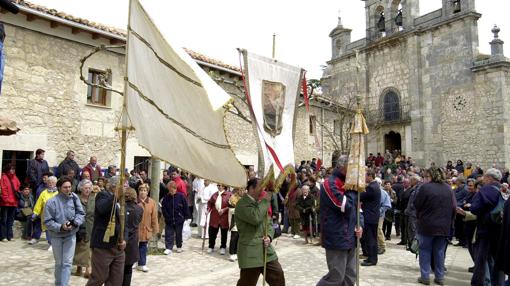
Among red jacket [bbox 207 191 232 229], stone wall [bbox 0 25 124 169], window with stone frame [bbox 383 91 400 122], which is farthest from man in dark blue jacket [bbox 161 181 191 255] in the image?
window with stone frame [bbox 383 91 400 122]

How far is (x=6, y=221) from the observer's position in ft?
33.0

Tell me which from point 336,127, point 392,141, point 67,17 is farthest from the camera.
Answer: point 392,141

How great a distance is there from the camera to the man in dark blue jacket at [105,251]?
4.86 meters

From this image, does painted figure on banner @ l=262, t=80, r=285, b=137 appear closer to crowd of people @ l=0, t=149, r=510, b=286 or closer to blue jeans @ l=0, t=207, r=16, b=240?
crowd of people @ l=0, t=149, r=510, b=286

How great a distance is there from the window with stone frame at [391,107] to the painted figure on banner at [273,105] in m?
24.3

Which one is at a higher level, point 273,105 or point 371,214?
point 273,105

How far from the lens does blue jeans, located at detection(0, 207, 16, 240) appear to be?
997 centimetres

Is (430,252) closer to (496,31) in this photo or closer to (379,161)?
(379,161)

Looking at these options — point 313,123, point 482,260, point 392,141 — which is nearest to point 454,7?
point 392,141

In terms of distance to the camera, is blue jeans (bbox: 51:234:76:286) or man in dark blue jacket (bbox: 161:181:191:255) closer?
blue jeans (bbox: 51:234:76:286)

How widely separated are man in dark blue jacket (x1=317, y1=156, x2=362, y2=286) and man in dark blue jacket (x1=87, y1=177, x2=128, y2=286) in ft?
A: 8.50

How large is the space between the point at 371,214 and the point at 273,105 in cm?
505

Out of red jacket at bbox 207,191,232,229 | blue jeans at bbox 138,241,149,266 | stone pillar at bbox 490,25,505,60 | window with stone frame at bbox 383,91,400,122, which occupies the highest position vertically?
stone pillar at bbox 490,25,505,60

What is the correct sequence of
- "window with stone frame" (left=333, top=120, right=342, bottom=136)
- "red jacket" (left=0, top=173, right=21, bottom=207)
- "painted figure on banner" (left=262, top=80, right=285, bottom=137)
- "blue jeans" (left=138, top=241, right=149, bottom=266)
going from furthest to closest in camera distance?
"window with stone frame" (left=333, top=120, right=342, bottom=136) → "red jacket" (left=0, top=173, right=21, bottom=207) → "blue jeans" (left=138, top=241, right=149, bottom=266) → "painted figure on banner" (left=262, top=80, right=285, bottom=137)
